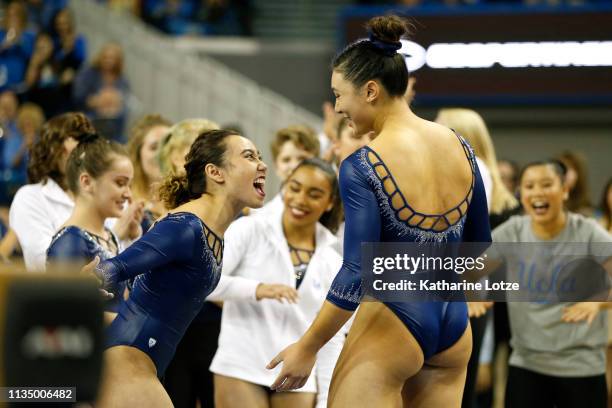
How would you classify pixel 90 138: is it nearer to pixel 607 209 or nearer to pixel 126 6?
pixel 607 209

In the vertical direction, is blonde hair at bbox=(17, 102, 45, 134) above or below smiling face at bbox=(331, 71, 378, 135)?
above

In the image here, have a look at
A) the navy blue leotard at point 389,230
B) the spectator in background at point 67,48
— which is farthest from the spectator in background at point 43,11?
the navy blue leotard at point 389,230

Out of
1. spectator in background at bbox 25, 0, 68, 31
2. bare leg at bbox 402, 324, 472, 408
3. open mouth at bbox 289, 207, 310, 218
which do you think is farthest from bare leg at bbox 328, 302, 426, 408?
spectator in background at bbox 25, 0, 68, 31

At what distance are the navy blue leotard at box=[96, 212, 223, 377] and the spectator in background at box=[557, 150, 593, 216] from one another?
4283mm

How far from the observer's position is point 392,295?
3.78m

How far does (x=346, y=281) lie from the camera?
3.61 m

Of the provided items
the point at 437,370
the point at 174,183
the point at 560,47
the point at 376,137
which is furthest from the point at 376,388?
the point at 560,47

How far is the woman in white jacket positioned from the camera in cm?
511

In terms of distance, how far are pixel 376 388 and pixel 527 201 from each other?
2662 mm

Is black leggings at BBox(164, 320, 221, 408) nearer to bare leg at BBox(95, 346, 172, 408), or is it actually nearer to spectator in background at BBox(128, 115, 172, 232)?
spectator in background at BBox(128, 115, 172, 232)

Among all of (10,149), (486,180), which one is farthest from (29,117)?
(486,180)

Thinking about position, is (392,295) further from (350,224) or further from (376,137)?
(376,137)

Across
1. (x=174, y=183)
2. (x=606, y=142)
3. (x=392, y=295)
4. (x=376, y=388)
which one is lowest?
(x=376, y=388)

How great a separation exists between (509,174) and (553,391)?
3682 mm
